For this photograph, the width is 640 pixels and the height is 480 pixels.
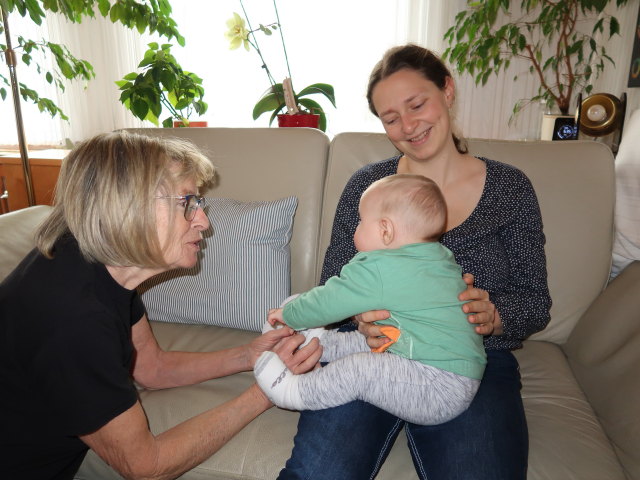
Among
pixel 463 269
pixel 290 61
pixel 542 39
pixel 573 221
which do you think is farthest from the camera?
pixel 290 61

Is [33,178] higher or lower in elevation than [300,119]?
lower

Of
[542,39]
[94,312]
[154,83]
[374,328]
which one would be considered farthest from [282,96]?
[542,39]

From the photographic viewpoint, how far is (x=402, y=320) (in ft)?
3.20

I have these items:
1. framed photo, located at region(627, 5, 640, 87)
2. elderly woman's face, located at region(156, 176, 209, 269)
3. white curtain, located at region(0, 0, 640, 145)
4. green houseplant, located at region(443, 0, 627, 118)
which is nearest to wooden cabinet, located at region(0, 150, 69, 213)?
white curtain, located at region(0, 0, 640, 145)

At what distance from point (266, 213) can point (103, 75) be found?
317 cm

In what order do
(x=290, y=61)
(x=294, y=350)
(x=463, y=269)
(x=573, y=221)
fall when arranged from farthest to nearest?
(x=290, y=61)
(x=573, y=221)
(x=463, y=269)
(x=294, y=350)

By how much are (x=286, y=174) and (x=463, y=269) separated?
0.76 meters

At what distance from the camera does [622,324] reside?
127 cm

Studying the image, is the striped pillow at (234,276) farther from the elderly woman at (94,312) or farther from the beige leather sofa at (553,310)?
the elderly woman at (94,312)

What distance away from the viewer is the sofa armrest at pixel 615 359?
3.46ft

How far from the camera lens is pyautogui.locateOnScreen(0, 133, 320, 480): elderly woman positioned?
795 millimetres

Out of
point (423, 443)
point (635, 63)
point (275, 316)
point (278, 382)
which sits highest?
point (635, 63)

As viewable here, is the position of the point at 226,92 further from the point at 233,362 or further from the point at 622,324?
the point at 622,324

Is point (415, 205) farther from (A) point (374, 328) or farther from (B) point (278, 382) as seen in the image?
(B) point (278, 382)
